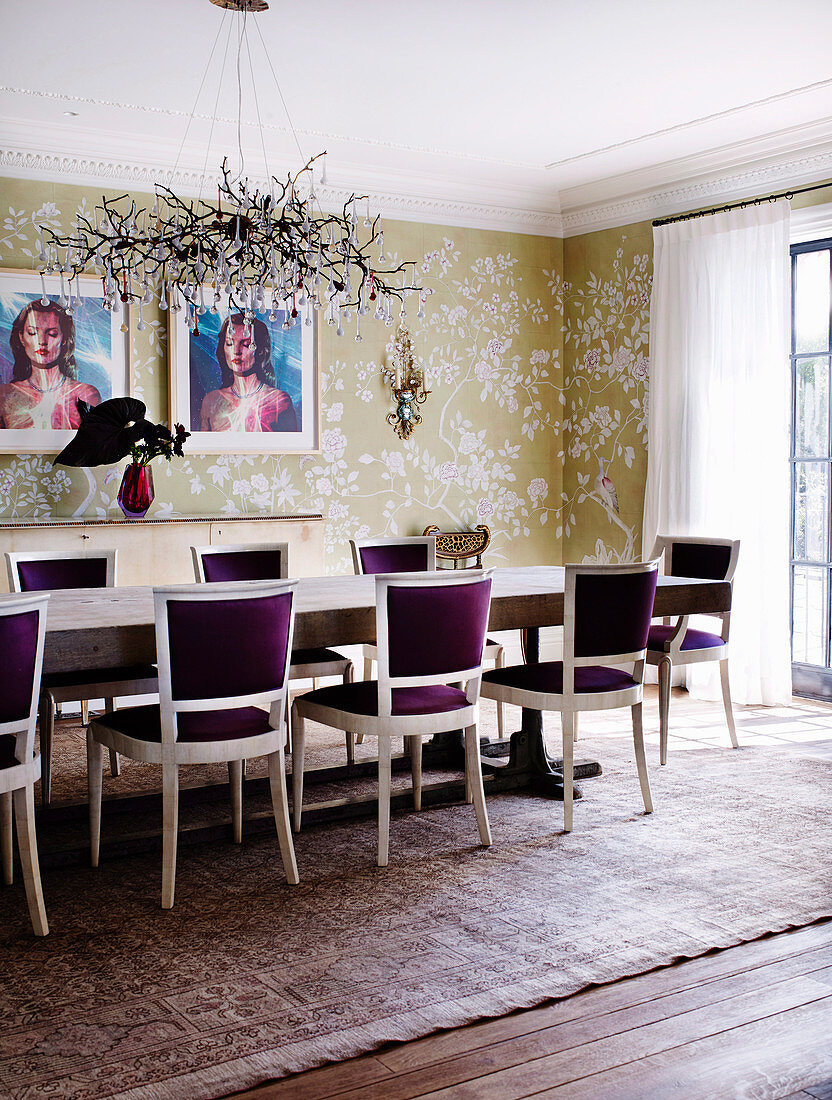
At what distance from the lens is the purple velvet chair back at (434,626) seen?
345 cm

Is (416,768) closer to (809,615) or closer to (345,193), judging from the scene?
(809,615)

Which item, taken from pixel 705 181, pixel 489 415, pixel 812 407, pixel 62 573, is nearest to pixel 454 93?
pixel 705 181

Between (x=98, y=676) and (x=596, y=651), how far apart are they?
1777mm

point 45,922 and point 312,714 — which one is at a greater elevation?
point 312,714

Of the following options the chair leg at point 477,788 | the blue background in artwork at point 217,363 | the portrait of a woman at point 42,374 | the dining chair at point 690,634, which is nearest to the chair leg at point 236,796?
the chair leg at point 477,788

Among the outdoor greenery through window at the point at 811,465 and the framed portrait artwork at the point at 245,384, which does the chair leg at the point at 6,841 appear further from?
the outdoor greenery through window at the point at 811,465

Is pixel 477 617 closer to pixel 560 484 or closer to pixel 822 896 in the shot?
pixel 822 896

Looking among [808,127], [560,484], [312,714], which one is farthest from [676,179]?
[312,714]

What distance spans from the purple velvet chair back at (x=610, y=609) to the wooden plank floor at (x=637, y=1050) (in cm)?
129

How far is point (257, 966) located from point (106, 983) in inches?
14.0

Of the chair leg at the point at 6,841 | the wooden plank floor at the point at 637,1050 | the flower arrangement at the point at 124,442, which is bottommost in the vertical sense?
the wooden plank floor at the point at 637,1050

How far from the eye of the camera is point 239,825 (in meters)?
3.69

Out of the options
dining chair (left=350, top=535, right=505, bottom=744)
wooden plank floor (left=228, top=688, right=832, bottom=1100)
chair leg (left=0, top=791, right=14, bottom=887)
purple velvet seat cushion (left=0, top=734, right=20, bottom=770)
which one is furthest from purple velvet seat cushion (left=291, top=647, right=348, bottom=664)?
wooden plank floor (left=228, top=688, right=832, bottom=1100)

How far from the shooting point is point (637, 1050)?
7.71 ft
